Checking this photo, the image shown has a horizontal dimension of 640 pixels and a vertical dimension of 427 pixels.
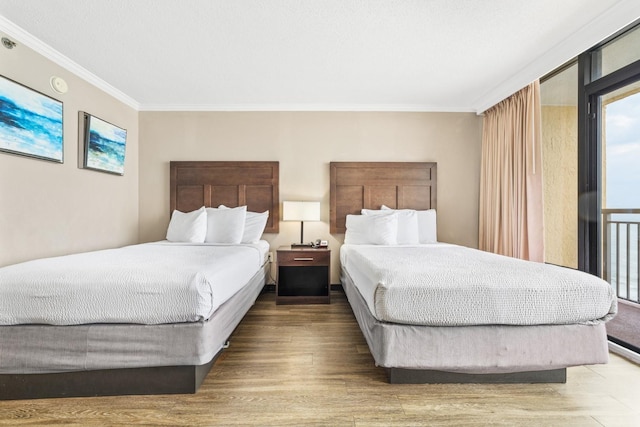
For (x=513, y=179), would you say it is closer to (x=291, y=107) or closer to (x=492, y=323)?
(x=492, y=323)

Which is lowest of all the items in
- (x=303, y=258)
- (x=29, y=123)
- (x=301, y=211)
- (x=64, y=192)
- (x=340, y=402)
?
(x=340, y=402)

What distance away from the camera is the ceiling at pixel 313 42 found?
2182 mm

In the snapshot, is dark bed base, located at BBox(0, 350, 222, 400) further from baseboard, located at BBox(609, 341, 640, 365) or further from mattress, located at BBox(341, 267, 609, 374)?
baseboard, located at BBox(609, 341, 640, 365)

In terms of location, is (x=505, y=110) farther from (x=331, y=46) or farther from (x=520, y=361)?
(x=520, y=361)

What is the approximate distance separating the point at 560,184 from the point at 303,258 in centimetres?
326

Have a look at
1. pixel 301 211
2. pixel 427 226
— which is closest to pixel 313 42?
pixel 301 211

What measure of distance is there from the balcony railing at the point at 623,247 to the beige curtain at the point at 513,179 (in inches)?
21.3

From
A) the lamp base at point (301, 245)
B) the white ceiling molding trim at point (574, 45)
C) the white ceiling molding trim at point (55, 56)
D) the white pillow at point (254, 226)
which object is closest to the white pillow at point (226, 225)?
the white pillow at point (254, 226)

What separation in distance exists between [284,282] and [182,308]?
212cm

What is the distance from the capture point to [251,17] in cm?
228

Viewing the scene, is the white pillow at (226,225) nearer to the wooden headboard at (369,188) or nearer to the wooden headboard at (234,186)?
the wooden headboard at (234,186)

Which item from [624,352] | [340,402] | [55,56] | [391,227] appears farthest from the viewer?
[391,227]

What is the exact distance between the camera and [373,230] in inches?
143

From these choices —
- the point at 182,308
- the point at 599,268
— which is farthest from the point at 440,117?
the point at 182,308
